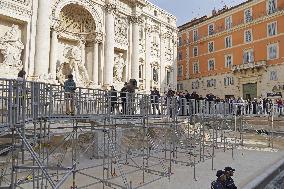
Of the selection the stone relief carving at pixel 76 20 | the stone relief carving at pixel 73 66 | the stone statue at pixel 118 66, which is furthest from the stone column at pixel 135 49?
the stone relief carving at pixel 73 66

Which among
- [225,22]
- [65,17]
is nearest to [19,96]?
[65,17]

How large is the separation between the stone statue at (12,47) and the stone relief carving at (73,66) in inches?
147

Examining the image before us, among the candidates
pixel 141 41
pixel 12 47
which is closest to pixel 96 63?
pixel 12 47

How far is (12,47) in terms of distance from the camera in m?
18.1

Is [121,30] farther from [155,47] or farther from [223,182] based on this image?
[223,182]

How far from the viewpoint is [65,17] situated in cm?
2288

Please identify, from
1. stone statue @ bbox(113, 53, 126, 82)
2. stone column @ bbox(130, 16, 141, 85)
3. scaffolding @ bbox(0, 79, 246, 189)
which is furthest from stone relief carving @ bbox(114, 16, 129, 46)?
scaffolding @ bbox(0, 79, 246, 189)

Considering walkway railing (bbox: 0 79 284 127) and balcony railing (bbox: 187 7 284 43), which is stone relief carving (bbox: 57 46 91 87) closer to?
walkway railing (bbox: 0 79 284 127)

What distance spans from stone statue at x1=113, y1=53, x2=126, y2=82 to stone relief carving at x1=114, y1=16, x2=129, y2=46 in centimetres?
133

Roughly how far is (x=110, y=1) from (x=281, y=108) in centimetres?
1761

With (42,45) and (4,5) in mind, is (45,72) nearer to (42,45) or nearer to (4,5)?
(42,45)

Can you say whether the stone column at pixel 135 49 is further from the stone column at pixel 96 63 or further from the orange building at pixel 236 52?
the orange building at pixel 236 52

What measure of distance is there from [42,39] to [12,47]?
2.12 metres

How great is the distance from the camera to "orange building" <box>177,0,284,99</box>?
116ft
